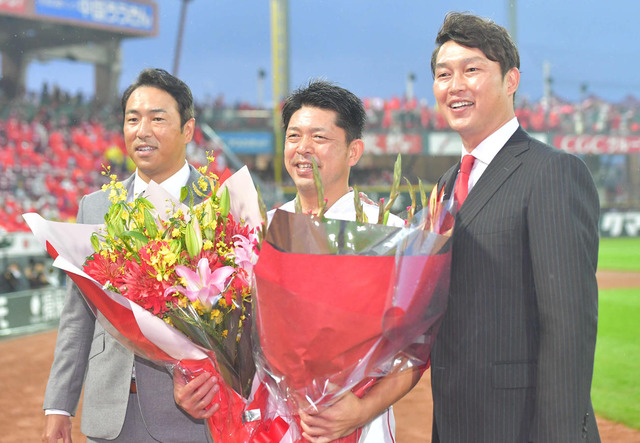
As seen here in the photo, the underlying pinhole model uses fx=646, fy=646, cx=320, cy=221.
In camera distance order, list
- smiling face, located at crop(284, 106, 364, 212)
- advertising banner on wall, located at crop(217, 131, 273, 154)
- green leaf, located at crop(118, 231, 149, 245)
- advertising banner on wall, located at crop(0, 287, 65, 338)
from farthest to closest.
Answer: advertising banner on wall, located at crop(217, 131, 273, 154) < advertising banner on wall, located at crop(0, 287, 65, 338) < smiling face, located at crop(284, 106, 364, 212) < green leaf, located at crop(118, 231, 149, 245)

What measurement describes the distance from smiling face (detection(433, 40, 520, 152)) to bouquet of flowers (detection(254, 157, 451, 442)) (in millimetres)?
396

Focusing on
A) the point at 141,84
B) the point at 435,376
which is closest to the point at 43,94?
the point at 141,84

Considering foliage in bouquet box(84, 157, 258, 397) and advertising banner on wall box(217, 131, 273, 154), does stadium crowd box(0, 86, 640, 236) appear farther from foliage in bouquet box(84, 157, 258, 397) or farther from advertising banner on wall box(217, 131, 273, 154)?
foliage in bouquet box(84, 157, 258, 397)

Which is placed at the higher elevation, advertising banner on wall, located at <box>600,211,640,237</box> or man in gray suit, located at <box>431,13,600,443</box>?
man in gray suit, located at <box>431,13,600,443</box>

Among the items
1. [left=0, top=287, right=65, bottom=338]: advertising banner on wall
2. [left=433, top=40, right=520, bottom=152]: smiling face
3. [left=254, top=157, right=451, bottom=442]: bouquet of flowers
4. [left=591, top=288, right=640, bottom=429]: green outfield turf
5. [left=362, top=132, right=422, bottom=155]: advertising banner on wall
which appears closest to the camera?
[left=254, top=157, right=451, bottom=442]: bouquet of flowers

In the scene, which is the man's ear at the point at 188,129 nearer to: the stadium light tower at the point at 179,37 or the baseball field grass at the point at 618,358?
the baseball field grass at the point at 618,358

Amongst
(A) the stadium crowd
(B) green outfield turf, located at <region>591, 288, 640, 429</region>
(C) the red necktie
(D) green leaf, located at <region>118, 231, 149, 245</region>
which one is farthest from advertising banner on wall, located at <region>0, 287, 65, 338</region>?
(C) the red necktie

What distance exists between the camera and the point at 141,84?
7.75ft

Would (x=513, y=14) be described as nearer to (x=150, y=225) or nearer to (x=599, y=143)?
(x=599, y=143)

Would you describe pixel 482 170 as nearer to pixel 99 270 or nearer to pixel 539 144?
pixel 539 144

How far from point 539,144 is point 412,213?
431mm

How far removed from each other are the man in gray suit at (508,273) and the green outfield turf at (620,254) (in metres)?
15.8

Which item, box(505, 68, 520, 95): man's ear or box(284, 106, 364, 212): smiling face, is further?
box(284, 106, 364, 212): smiling face

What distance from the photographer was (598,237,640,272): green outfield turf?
16266 mm
